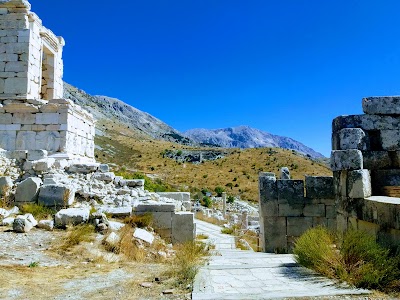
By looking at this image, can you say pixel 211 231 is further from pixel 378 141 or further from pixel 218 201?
pixel 218 201

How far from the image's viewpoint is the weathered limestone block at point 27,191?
8664 millimetres

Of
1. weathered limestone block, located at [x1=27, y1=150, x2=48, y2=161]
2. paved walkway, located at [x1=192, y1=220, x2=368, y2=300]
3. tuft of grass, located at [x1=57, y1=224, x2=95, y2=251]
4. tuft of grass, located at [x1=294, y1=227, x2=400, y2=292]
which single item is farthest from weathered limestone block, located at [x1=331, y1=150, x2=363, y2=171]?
weathered limestone block, located at [x1=27, y1=150, x2=48, y2=161]

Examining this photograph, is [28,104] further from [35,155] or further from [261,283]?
[261,283]

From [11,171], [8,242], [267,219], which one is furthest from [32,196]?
[267,219]

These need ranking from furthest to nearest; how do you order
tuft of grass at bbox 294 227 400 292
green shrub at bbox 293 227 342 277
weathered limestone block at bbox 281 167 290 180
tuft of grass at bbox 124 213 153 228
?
1. weathered limestone block at bbox 281 167 290 180
2. tuft of grass at bbox 124 213 153 228
3. green shrub at bbox 293 227 342 277
4. tuft of grass at bbox 294 227 400 292

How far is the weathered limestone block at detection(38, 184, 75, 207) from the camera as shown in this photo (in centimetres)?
844

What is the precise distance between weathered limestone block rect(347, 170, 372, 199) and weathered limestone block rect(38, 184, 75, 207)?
6054mm

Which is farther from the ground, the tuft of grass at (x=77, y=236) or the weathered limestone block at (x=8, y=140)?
the weathered limestone block at (x=8, y=140)

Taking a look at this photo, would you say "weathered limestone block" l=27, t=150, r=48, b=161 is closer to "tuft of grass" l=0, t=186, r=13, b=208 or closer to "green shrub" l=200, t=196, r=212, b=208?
"tuft of grass" l=0, t=186, r=13, b=208

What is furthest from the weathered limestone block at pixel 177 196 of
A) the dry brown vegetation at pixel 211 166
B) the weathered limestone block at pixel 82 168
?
the dry brown vegetation at pixel 211 166

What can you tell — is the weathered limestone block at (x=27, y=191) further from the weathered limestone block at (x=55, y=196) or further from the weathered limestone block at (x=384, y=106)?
the weathered limestone block at (x=384, y=106)

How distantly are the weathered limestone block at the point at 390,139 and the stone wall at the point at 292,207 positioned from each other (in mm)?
2865

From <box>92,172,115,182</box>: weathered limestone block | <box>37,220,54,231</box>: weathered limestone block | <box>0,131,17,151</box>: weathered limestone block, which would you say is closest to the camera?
<box>37,220,54,231</box>: weathered limestone block

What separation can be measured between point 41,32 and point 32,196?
730 centimetres
